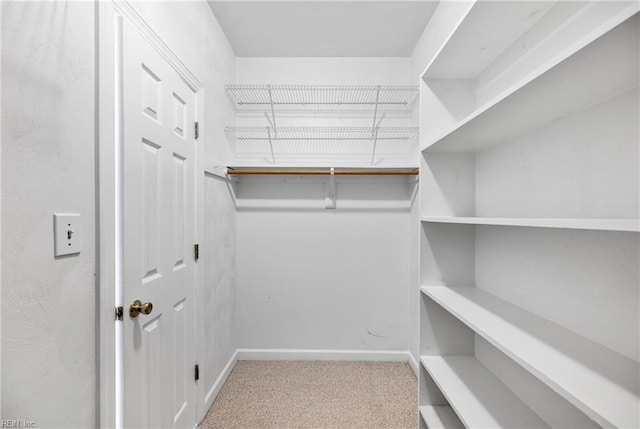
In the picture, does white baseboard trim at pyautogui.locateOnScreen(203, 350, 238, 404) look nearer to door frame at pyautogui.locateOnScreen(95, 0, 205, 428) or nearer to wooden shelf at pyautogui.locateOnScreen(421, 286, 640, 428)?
door frame at pyautogui.locateOnScreen(95, 0, 205, 428)

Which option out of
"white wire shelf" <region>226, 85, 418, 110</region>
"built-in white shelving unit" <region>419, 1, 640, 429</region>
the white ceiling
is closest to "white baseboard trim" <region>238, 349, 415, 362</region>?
"built-in white shelving unit" <region>419, 1, 640, 429</region>

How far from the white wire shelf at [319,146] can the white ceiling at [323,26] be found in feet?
2.08

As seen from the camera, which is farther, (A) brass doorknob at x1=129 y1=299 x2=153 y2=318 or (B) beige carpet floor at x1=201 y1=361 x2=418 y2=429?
(B) beige carpet floor at x1=201 y1=361 x2=418 y2=429

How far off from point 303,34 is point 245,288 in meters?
2.07

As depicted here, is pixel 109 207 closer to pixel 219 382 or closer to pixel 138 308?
pixel 138 308

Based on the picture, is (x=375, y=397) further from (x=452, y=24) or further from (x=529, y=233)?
(x=452, y=24)

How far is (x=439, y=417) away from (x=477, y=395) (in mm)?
332

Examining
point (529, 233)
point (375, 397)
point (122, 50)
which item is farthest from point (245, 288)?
point (529, 233)

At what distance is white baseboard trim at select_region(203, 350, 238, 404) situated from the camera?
72.8 inches

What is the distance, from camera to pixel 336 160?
2500 millimetres

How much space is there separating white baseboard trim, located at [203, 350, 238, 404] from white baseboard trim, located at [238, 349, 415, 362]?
0.12 metres

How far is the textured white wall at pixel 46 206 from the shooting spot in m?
0.68
